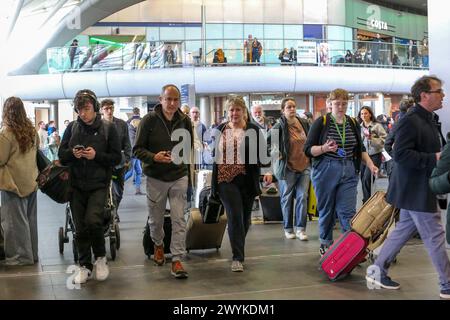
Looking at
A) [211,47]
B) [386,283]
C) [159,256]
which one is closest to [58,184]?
[159,256]

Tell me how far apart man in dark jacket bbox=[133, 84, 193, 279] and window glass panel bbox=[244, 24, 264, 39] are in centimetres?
2830

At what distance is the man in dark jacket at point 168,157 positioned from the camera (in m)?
5.93

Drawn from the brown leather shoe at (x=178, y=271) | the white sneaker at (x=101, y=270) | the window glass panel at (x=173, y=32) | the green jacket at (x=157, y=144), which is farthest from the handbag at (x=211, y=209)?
the window glass panel at (x=173, y=32)

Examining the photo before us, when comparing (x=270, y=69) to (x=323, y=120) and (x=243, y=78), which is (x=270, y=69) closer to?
(x=243, y=78)

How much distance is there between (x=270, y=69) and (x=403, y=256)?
1858 centimetres

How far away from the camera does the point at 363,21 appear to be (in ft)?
122

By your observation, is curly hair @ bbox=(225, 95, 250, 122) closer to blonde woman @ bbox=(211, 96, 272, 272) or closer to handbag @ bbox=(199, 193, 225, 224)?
blonde woman @ bbox=(211, 96, 272, 272)

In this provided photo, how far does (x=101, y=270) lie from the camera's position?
575 centimetres

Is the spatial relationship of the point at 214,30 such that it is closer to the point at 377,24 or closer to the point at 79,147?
the point at 377,24

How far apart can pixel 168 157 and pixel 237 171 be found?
28.4 inches

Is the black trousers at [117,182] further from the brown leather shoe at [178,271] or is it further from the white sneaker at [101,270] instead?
the brown leather shoe at [178,271]

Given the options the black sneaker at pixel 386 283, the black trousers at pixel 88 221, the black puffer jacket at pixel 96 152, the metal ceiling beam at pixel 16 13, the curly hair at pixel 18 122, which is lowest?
the black sneaker at pixel 386 283

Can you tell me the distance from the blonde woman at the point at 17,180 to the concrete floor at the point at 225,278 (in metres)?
0.25

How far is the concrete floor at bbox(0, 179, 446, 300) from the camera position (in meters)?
5.18
